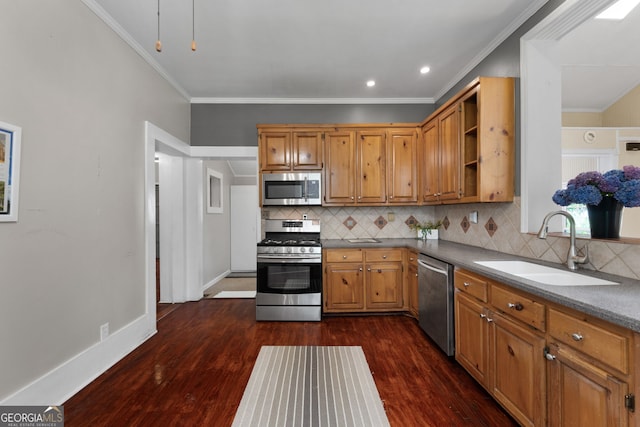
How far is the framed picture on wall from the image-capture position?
1.59m

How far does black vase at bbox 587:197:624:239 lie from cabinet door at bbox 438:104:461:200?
111cm

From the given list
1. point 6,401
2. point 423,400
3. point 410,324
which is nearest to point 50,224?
point 6,401

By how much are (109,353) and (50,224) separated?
118cm

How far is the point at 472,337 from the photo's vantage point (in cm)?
212

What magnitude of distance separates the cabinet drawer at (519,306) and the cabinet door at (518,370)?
6cm

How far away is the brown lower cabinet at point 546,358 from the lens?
3.66 ft

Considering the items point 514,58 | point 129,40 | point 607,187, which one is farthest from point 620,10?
point 129,40

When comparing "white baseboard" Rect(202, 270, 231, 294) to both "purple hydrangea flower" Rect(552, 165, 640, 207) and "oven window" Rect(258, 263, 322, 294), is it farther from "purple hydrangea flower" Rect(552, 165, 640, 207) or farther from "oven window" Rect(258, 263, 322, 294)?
"purple hydrangea flower" Rect(552, 165, 640, 207)

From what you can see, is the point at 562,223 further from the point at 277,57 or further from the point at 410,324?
the point at 277,57

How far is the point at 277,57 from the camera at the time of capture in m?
3.02

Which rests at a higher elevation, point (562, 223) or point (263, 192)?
point (263, 192)
